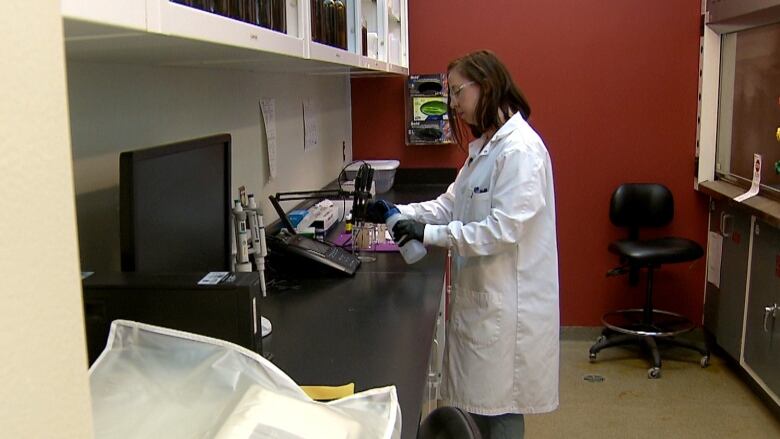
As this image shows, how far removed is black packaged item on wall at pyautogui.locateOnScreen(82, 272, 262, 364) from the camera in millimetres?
1163

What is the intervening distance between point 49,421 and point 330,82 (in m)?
3.44

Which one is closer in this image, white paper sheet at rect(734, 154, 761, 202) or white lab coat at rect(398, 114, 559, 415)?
white lab coat at rect(398, 114, 559, 415)

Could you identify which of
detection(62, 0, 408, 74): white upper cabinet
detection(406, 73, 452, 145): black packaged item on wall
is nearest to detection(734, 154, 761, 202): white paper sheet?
detection(406, 73, 452, 145): black packaged item on wall

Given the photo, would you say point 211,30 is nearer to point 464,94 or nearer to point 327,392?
point 327,392

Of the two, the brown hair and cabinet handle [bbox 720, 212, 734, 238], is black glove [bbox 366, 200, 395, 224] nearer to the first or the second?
the brown hair

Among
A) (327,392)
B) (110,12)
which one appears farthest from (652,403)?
(110,12)

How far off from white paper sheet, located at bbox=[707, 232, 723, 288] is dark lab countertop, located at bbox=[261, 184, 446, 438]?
2035 mm

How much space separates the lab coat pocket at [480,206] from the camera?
2234mm

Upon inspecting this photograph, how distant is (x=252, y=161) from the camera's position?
2477 mm

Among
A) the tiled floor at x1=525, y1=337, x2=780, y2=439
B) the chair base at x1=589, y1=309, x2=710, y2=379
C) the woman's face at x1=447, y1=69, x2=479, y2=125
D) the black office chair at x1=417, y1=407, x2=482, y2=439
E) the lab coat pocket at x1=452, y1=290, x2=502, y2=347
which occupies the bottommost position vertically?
the tiled floor at x1=525, y1=337, x2=780, y2=439

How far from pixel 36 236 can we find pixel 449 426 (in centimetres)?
70

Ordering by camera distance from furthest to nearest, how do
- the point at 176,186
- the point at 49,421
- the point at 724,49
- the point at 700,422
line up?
the point at 724,49 < the point at 700,422 < the point at 176,186 < the point at 49,421

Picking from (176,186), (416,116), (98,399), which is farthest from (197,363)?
(416,116)

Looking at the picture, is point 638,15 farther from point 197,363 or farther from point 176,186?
point 197,363
